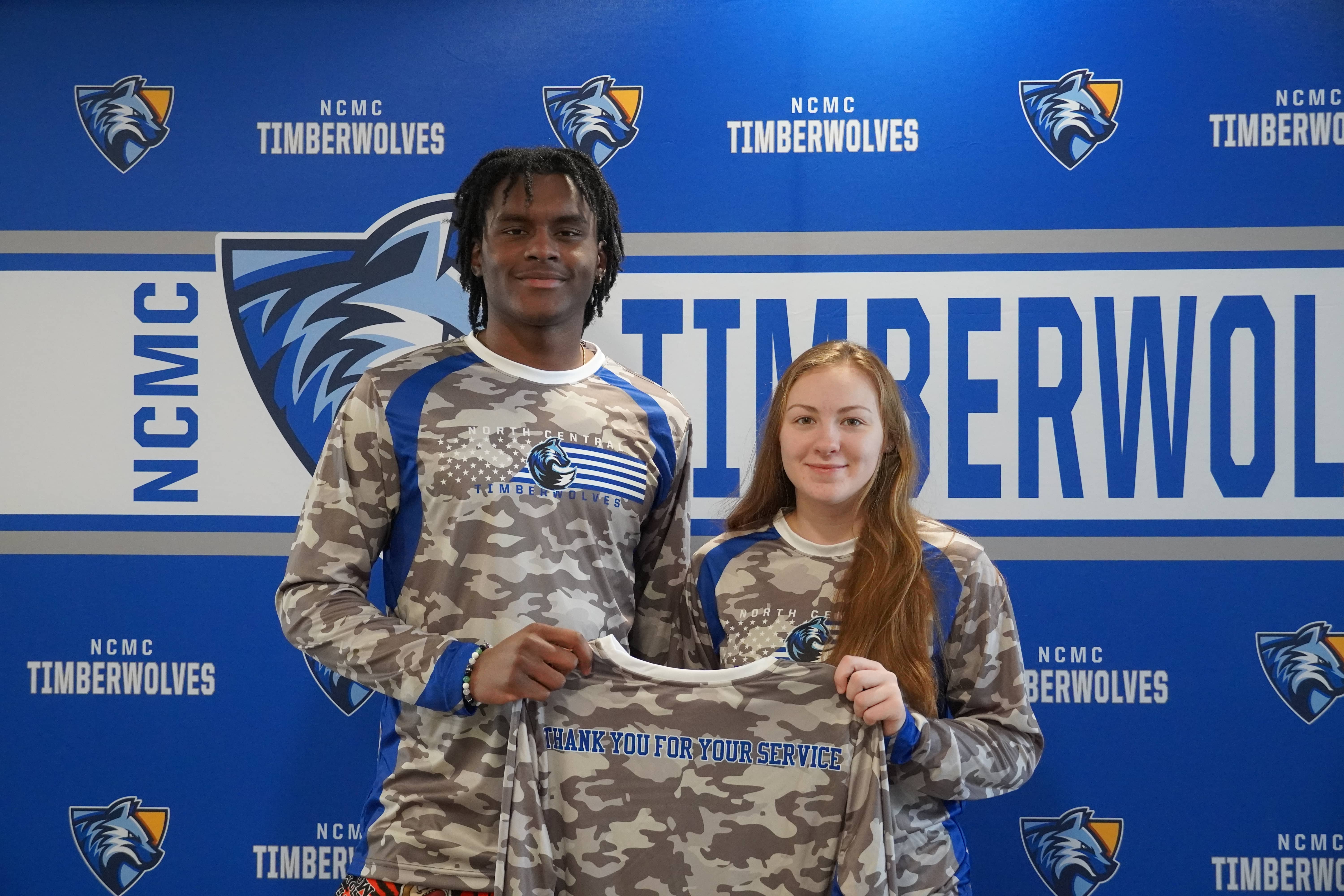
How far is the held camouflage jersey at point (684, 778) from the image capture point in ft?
4.33

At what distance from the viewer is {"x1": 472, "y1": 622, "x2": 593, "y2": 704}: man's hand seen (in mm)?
1273

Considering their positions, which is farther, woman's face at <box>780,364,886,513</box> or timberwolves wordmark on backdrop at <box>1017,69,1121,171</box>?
timberwolves wordmark on backdrop at <box>1017,69,1121,171</box>

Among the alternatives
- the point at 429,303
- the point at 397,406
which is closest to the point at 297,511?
the point at 429,303

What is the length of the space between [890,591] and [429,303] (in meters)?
1.34

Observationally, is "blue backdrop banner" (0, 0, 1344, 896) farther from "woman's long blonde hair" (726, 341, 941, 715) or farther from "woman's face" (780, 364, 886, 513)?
"woman's face" (780, 364, 886, 513)

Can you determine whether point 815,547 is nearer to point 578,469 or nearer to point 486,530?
point 578,469

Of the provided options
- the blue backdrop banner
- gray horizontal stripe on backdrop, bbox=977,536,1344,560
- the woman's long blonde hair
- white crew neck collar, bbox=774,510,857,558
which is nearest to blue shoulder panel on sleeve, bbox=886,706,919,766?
the woman's long blonde hair

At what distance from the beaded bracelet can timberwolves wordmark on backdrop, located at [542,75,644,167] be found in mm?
1361

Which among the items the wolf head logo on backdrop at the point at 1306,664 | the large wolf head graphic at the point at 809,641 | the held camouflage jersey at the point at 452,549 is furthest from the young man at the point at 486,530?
the wolf head logo on backdrop at the point at 1306,664

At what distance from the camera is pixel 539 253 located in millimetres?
1505

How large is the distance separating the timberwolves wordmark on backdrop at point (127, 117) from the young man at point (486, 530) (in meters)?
1.19

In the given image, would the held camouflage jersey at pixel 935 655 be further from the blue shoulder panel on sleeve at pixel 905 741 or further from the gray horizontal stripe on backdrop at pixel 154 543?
the gray horizontal stripe on backdrop at pixel 154 543

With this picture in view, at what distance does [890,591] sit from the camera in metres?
1.43

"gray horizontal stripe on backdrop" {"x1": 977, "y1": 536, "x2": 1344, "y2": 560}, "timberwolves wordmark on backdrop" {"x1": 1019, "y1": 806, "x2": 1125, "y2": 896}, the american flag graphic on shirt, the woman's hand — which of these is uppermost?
the american flag graphic on shirt
